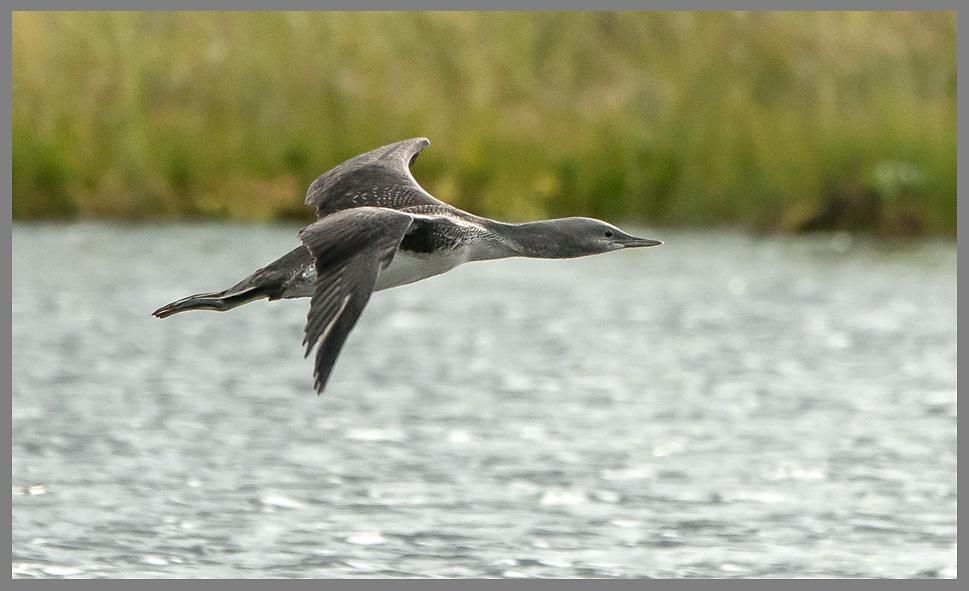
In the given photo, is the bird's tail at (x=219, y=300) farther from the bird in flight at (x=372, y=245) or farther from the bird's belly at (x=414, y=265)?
the bird's belly at (x=414, y=265)

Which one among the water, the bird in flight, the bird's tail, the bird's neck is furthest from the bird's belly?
the water

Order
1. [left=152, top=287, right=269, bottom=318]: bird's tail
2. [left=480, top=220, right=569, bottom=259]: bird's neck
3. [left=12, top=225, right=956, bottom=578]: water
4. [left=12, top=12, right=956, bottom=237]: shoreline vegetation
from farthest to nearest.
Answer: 1. [left=12, top=12, right=956, bottom=237]: shoreline vegetation
2. [left=12, top=225, right=956, bottom=578]: water
3. [left=480, top=220, right=569, bottom=259]: bird's neck
4. [left=152, top=287, right=269, bottom=318]: bird's tail

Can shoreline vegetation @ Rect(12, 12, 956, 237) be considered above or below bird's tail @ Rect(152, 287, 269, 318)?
above

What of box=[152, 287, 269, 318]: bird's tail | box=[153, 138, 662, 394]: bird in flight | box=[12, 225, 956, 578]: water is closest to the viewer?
box=[153, 138, 662, 394]: bird in flight

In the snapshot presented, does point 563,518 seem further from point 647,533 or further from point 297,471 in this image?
point 297,471

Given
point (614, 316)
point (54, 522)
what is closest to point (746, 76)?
point (614, 316)

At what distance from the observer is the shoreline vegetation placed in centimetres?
1822

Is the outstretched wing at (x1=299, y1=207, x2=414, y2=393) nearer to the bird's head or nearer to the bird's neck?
the bird's neck

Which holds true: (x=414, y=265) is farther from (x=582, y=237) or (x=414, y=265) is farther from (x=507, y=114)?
(x=507, y=114)

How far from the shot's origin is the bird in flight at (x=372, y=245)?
6.20m

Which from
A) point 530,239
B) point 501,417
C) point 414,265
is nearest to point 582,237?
point 530,239

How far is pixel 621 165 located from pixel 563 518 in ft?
28.5

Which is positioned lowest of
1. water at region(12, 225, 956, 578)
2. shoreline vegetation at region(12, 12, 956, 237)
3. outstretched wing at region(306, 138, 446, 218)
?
water at region(12, 225, 956, 578)

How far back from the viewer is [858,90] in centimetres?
1989
